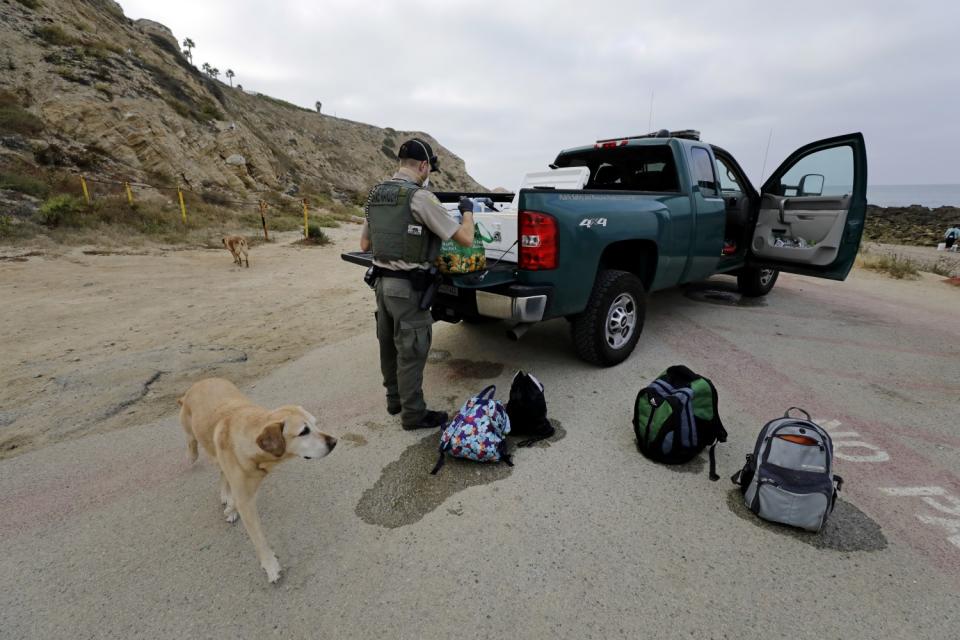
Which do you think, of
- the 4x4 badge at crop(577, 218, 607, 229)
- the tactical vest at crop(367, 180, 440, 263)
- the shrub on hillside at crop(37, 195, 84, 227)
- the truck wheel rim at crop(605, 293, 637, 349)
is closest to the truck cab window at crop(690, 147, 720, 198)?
the truck wheel rim at crop(605, 293, 637, 349)

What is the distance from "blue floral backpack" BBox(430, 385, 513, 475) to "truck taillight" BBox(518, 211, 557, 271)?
1056 mm

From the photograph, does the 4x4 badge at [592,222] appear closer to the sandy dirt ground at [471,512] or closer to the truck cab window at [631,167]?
the truck cab window at [631,167]

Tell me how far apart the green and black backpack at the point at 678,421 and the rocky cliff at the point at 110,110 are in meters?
17.6

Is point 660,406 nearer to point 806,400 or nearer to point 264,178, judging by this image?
point 806,400

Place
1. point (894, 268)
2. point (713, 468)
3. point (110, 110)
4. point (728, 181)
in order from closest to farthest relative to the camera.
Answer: point (713, 468) < point (728, 181) < point (894, 268) < point (110, 110)

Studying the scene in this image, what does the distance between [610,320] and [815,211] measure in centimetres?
326

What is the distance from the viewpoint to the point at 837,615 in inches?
66.4

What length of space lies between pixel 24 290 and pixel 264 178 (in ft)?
69.8

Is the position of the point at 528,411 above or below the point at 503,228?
below

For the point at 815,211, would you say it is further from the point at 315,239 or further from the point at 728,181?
the point at 315,239

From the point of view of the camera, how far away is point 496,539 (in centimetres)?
207

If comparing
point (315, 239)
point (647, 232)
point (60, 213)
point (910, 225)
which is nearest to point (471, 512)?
point (647, 232)

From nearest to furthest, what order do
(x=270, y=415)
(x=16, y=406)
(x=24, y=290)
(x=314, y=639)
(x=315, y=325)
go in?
(x=314, y=639) < (x=270, y=415) < (x=16, y=406) < (x=315, y=325) < (x=24, y=290)

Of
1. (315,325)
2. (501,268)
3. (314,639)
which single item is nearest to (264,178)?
(315,325)
